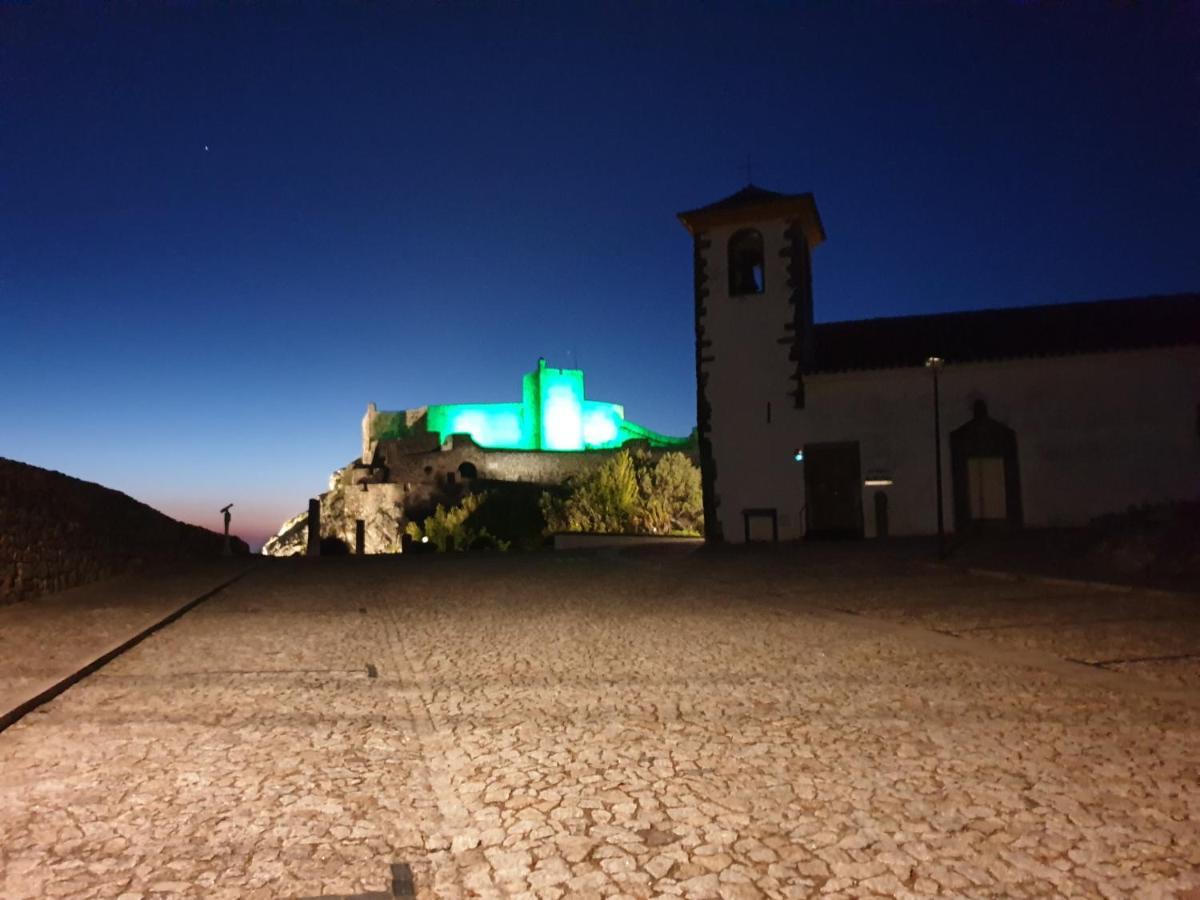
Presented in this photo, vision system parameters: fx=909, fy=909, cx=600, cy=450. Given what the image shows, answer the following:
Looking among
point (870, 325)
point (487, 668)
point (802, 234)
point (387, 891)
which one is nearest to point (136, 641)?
point (487, 668)

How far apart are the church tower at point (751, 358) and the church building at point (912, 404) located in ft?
0.12

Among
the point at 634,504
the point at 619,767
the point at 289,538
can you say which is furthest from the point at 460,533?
the point at 289,538

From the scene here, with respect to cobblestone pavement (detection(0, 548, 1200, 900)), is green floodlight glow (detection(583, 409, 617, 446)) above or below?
above

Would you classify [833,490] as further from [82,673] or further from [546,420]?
[546,420]

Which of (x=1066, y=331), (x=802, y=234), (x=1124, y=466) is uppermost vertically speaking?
(x=802, y=234)

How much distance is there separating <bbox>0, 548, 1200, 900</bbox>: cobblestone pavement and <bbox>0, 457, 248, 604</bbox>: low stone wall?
3.41 m

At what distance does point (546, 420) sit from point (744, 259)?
48.2m

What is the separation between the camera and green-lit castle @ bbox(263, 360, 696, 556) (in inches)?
2185

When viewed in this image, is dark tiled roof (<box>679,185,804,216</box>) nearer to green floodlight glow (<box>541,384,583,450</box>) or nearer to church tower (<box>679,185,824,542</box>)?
church tower (<box>679,185,824,542</box>)

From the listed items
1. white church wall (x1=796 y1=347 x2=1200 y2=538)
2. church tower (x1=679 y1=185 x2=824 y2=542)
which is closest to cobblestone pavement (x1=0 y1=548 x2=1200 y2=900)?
white church wall (x1=796 y1=347 x2=1200 y2=538)

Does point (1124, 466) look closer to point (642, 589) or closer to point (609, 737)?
point (642, 589)

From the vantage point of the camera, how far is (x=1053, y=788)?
3.98m

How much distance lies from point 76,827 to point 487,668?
3.61 m

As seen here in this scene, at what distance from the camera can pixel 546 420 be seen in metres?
70.2
